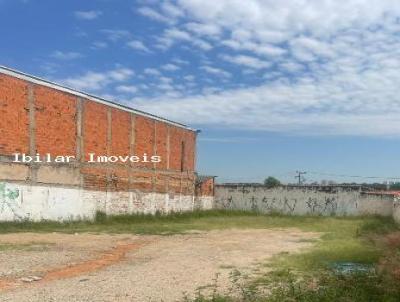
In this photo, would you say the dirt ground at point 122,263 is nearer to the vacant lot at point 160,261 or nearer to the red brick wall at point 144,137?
the vacant lot at point 160,261

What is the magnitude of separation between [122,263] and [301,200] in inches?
1053

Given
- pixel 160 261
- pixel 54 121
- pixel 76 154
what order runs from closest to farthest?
pixel 160 261, pixel 54 121, pixel 76 154

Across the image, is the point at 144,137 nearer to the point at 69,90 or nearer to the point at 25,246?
the point at 69,90

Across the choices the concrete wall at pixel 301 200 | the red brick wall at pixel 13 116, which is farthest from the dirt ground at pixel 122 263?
the concrete wall at pixel 301 200

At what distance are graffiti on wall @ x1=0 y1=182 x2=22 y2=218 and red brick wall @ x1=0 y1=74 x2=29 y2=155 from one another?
129 cm

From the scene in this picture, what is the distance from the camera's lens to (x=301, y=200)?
1448 inches

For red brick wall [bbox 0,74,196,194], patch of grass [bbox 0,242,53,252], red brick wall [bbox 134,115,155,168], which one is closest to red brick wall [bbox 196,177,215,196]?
red brick wall [bbox 0,74,196,194]

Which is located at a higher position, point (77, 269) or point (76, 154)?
point (76, 154)

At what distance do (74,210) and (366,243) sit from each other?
11913 millimetres

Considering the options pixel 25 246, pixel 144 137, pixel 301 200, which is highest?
pixel 144 137

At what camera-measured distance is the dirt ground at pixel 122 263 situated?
8328 mm

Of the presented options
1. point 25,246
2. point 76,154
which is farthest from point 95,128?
point 25,246

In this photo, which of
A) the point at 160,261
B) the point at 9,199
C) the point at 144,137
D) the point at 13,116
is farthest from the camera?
the point at 144,137

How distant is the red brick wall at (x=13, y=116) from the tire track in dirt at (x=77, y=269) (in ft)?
23.4
